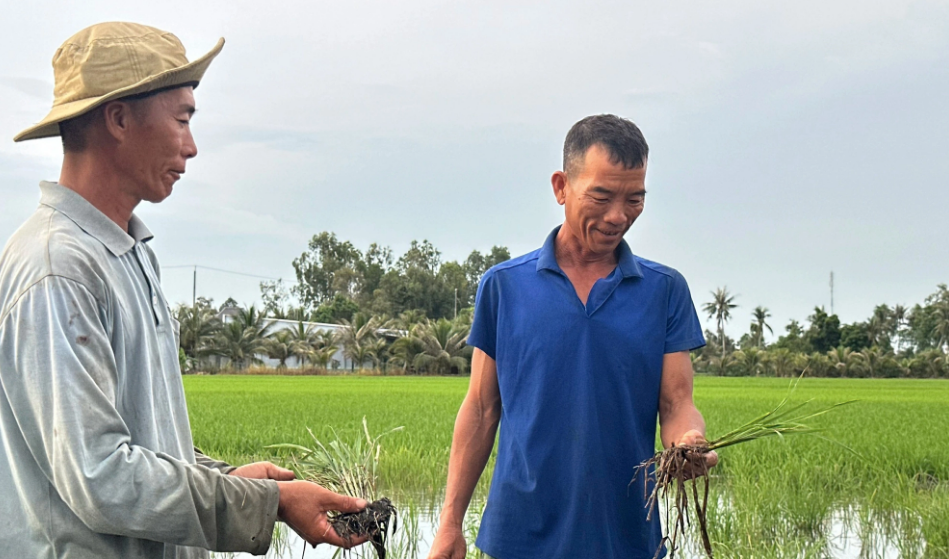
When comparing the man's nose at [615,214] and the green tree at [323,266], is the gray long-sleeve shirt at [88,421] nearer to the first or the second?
the man's nose at [615,214]

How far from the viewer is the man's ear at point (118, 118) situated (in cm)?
163

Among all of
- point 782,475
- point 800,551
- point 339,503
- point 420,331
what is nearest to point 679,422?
point 339,503

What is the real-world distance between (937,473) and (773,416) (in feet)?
20.1

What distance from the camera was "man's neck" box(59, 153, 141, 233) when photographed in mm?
1638

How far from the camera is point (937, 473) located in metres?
7.82

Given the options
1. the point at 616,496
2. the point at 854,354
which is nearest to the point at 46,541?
the point at 616,496

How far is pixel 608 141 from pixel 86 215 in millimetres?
1137

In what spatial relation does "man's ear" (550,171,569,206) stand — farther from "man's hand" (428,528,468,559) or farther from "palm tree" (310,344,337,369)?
"palm tree" (310,344,337,369)

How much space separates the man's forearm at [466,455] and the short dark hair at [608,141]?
63 cm

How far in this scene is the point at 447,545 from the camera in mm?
2283

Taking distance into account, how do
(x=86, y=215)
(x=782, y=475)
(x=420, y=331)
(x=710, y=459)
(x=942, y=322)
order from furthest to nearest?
1. (x=942, y=322)
2. (x=420, y=331)
3. (x=782, y=475)
4. (x=710, y=459)
5. (x=86, y=215)

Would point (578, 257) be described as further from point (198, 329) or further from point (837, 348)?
point (837, 348)

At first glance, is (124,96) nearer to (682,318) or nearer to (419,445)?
(682,318)

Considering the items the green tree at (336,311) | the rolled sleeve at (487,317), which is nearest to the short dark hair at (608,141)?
the rolled sleeve at (487,317)
